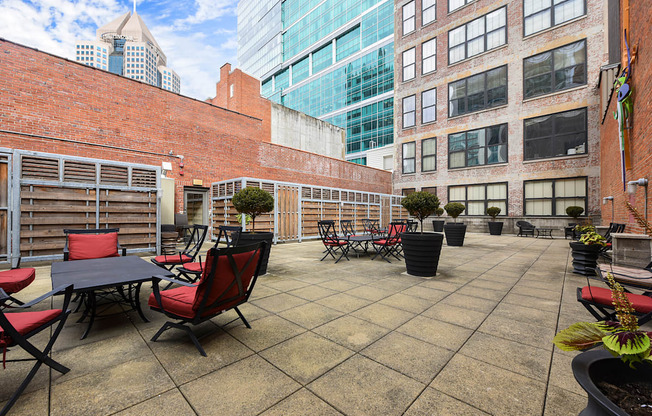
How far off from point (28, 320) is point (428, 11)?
2532cm

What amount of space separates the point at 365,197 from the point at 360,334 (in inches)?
518

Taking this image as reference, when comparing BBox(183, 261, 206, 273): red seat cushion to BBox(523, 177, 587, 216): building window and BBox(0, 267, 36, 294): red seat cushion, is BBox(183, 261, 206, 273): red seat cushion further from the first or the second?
BBox(523, 177, 587, 216): building window

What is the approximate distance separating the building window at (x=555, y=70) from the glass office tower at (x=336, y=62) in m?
15.0

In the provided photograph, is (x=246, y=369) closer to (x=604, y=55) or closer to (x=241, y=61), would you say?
(x=604, y=55)

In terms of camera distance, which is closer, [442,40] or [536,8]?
[536,8]

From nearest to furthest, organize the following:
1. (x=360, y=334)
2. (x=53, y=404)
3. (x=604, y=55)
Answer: (x=53, y=404) < (x=360, y=334) < (x=604, y=55)

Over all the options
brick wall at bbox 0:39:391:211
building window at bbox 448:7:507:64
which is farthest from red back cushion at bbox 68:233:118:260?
building window at bbox 448:7:507:64

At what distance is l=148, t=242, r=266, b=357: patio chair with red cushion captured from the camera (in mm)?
2191

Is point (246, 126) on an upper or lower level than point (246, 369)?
upper

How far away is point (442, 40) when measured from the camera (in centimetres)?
1894

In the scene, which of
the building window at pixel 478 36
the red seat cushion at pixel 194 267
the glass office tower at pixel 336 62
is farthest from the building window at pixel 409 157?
the red seat cushion at pixel 194 267

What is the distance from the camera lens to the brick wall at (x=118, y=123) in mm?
8375

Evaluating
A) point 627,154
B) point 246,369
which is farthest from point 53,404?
point 627,154

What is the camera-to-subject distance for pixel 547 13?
15.1m
